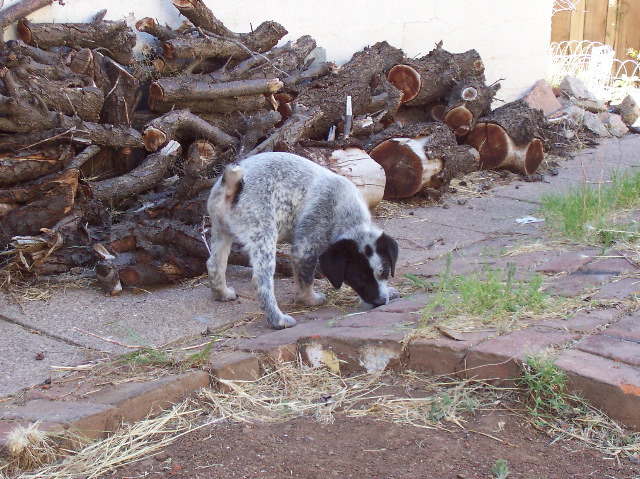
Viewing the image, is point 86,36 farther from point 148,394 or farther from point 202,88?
point 148,394

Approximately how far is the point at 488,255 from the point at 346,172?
1759 mm

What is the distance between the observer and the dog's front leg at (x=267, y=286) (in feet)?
13.8

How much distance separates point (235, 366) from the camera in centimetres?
347

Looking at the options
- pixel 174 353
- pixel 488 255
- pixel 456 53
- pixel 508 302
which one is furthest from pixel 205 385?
pixel 456 53

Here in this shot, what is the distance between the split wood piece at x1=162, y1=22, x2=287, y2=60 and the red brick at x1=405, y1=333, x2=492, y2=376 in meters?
4.03

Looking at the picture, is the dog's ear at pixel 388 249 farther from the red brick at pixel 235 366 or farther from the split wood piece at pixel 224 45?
the split wood piece at pixel 224 45

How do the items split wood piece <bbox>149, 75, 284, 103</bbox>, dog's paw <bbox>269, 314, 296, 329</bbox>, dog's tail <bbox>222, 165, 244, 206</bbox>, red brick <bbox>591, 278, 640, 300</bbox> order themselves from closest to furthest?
red brick <bbox>591, 278, 640, 300</bbox> → dog's paw <bbox>269, 314, 296, 329</bbox> → dog's tail <bbox>222, 165, 244, 206</bbox> → split wood piece <bbox>149, 75, 284, 103</bbox>

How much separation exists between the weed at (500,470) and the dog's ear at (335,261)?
1.91m

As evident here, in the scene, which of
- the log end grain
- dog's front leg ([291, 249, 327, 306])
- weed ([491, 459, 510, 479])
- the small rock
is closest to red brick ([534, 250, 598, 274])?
dog's front leg ([291, 249, 327, 306])

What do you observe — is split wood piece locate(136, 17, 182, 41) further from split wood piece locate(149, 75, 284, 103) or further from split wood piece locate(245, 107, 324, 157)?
split wood piece locate(245, 107, 324, 157)

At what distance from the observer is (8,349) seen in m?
3.78

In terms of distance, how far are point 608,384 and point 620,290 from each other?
1212 mm

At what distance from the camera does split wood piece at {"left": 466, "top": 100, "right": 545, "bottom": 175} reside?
846cm

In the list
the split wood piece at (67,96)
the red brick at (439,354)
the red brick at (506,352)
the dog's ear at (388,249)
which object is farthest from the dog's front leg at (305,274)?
the split wood piece at (67,96)
